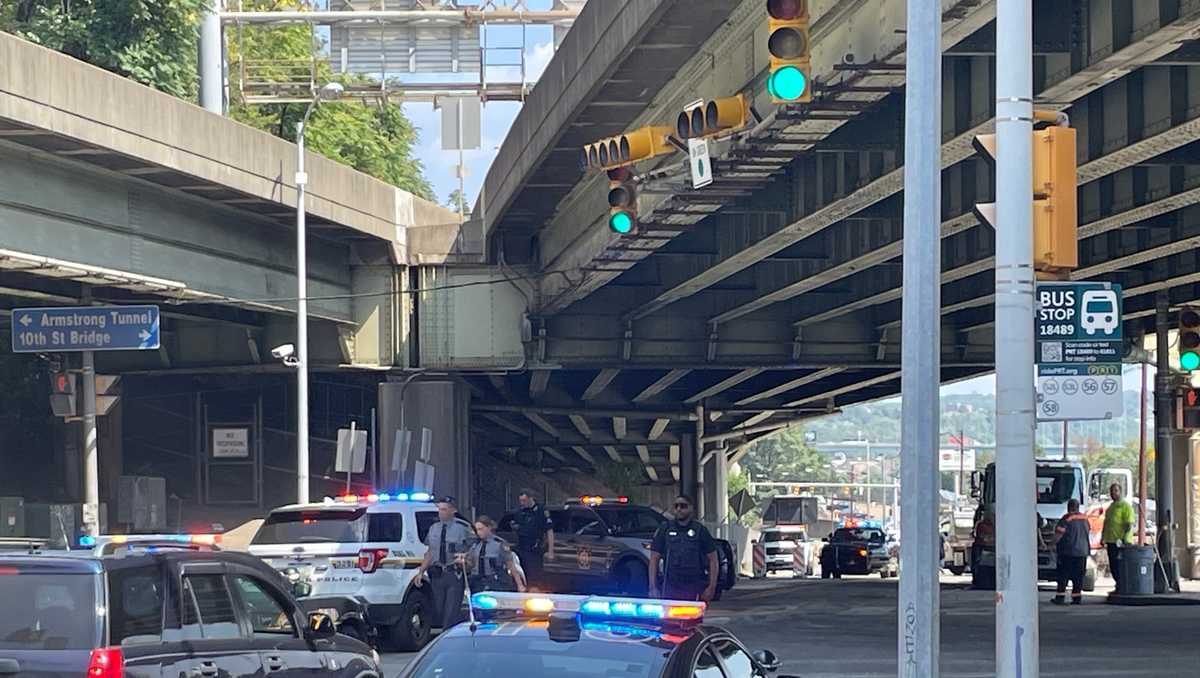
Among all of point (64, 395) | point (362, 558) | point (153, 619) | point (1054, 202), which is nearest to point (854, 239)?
point (362, 558)

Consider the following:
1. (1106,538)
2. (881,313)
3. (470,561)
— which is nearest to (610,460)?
(881,313)

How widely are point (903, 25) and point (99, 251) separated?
14.5 metres

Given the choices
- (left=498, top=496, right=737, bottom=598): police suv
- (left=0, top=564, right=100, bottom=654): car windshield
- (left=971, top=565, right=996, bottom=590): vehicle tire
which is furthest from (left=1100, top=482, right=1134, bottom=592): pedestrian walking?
(left=0, top=564, right=100, bottom=654): car windshield

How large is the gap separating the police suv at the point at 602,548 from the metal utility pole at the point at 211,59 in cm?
1254

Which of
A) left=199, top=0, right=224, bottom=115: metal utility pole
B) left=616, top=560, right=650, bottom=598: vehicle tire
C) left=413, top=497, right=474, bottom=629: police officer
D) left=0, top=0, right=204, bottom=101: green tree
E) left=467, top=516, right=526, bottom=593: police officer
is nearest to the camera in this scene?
left=467, top=516, right=526, bottom=593: police officer

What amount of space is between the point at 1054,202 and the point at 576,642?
180 inches

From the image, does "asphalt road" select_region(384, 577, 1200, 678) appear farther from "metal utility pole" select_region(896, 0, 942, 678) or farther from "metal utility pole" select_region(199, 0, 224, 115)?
"metal utility pole" select_region(199, 0, 224, 115)

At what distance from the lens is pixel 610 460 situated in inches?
2913

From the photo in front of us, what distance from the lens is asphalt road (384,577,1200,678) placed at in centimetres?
1733

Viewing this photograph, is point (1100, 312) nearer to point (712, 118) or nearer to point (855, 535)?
point (712, 118)

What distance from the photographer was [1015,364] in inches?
398

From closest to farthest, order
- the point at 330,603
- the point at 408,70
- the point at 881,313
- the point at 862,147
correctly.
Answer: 1. the point at 330,603
2. the point at 862,147
3. the point at 881,313
4. the point at 408,70

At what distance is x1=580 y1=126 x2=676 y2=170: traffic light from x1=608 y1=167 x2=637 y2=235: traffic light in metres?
0.60

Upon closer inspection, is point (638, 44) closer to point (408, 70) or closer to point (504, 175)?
point (504, 175)
